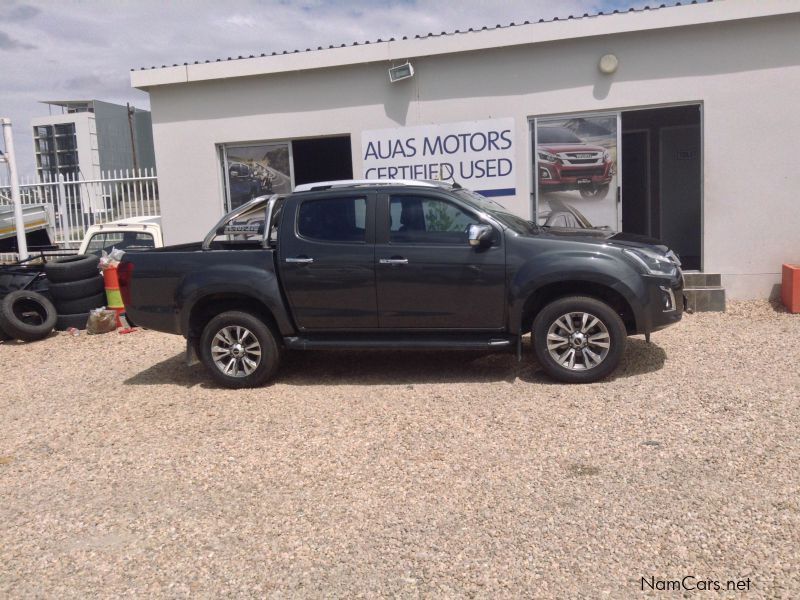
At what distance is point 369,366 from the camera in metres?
7.92

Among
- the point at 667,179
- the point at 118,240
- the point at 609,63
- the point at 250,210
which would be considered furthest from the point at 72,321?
the point at 667,179

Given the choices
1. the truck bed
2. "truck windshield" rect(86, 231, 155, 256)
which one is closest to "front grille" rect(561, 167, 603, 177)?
the truck bed

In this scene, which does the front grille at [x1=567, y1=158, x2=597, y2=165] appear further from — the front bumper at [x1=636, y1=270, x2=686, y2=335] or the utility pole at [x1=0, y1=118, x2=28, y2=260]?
the utility pole at [x1=0, y1=118, x2=28, y2=260]

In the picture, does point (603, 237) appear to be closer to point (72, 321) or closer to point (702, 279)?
point (702, 279)

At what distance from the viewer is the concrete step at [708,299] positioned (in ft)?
31.3

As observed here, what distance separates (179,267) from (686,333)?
5503 millimetres

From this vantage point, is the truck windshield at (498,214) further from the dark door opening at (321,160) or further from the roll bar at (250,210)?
the dark door opening at (321,160)

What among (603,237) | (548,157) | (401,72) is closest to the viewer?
(603,237)

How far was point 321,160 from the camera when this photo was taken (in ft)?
45.5

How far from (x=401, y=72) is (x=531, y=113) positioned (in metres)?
1.95

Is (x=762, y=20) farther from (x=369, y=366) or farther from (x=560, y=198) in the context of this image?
(x=369, y=366)

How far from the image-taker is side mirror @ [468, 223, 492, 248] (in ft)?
21.7

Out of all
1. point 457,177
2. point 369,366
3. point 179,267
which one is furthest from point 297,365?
point 457,177

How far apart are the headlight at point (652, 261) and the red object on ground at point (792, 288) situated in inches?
129
